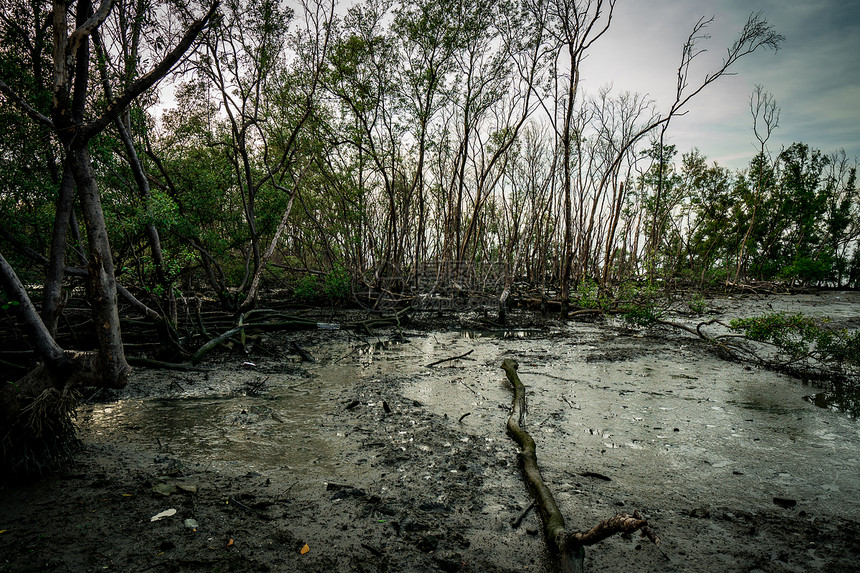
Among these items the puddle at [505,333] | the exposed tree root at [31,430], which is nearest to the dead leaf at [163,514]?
the exposed tree root at [31,430]

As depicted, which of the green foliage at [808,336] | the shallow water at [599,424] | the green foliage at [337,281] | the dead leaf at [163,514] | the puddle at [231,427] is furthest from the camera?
the green foliage at [337,281]

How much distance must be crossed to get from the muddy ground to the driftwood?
0.15 m

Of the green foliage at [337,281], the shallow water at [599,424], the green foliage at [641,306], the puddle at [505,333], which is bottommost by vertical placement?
the shallow water at [599,424]

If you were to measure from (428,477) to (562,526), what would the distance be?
135 centimetres

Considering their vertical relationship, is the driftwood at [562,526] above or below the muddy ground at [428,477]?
above

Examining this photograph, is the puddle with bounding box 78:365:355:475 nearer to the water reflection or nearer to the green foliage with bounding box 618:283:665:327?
the water reflection

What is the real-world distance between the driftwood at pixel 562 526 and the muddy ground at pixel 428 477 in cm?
15

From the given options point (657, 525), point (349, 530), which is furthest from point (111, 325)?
point (657, 525)

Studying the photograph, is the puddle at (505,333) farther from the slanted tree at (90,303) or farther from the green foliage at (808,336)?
the slanted tree at (90,303)

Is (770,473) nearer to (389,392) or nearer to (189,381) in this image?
(389,392)

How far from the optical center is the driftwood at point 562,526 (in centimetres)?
181

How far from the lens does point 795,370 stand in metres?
7.03

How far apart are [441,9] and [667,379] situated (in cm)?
1519

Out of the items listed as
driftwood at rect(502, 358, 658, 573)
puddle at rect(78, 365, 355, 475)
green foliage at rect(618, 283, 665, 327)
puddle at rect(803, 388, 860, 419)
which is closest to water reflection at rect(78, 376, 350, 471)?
puddle at rect(78, 365, 355, 475)
